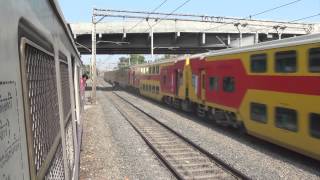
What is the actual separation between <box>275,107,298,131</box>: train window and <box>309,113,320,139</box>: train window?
26.0 inches

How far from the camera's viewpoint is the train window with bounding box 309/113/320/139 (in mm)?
10094

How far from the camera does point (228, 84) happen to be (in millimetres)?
16062

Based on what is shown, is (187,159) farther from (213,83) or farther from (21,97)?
(21,97)

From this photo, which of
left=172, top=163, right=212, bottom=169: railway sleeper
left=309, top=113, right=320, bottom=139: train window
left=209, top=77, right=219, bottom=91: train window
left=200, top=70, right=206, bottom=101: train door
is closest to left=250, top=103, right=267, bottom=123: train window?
left=172, top=163, right=212, bottom=169: railway sleeper

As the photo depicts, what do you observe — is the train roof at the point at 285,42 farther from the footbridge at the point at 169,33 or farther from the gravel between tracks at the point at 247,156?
the footbridge at the point at 169,33

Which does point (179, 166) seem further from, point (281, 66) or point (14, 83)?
point (14, 83)

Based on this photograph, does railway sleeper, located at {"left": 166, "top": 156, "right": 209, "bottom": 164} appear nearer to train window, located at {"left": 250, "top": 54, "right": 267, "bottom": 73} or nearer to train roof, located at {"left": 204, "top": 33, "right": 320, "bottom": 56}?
train window, located at {"left": 250, "top": 54, "right": 267, "bottom": 73}

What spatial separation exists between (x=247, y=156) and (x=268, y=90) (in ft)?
5.85

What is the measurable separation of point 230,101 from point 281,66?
4.29 meters

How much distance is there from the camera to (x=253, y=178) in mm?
10078

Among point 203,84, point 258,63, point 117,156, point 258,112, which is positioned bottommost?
point 117,156

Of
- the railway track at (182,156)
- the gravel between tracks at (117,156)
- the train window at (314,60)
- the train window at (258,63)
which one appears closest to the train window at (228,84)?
the train window at (258,63)

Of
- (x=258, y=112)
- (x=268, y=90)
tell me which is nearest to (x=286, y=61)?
(x=268, y=90)

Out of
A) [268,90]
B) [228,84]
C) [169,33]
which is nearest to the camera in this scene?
[268,90]
